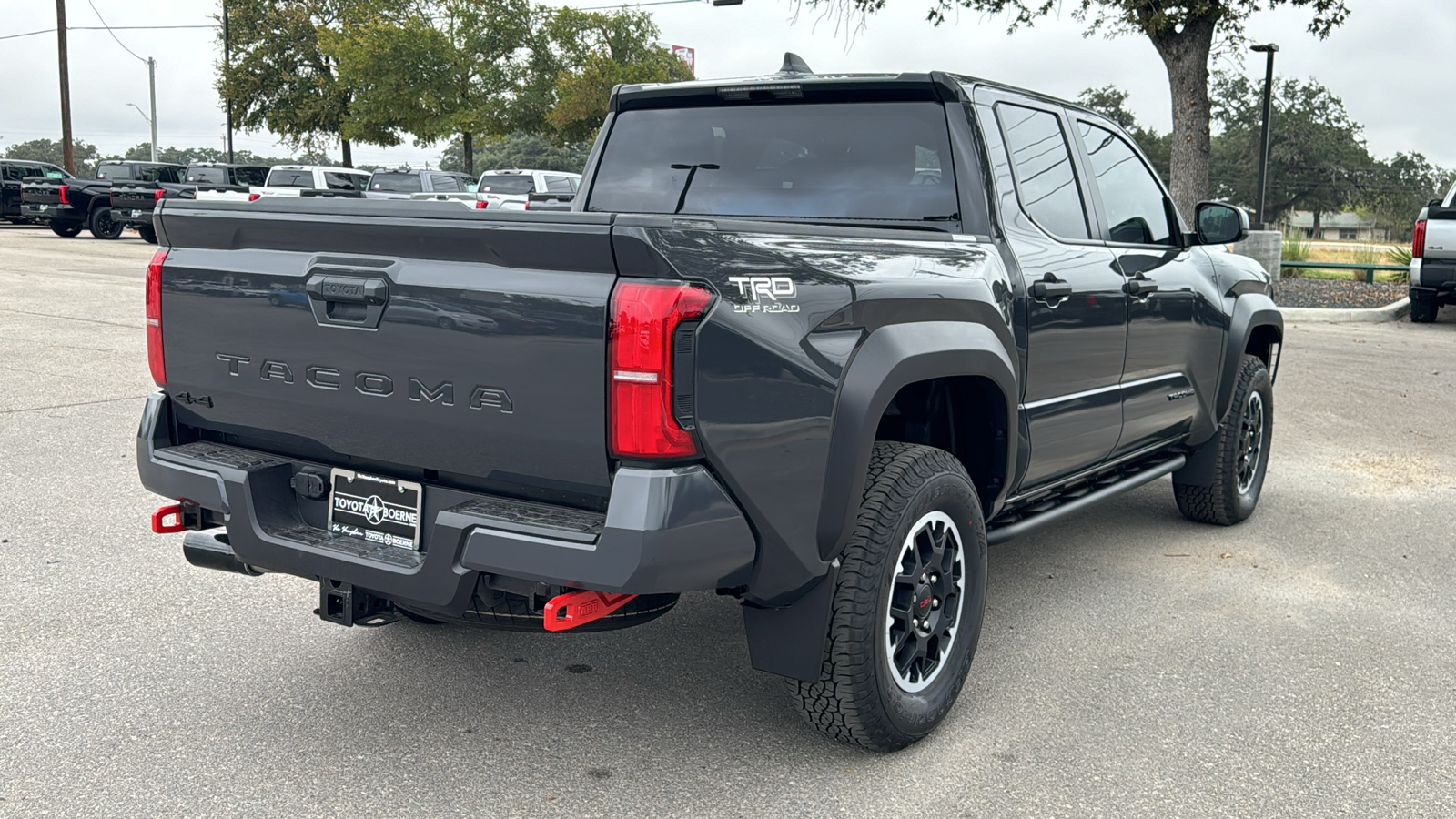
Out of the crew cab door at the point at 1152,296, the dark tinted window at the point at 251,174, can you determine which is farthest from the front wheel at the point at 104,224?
the crew cab door at the point at 1152,296

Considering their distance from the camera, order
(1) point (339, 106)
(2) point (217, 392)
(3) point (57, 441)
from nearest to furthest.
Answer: (2) point (217, 392), (3) point (57, 441), (1) point (339, 106)

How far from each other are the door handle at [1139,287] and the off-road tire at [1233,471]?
1177 millimetres

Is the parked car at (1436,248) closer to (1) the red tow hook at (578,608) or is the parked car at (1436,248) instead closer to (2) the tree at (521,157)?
(1) the red tow hook at (578,608)

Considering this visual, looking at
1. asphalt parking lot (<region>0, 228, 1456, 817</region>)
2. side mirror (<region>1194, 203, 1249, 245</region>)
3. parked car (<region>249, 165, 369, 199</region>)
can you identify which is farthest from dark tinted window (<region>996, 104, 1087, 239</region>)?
parked car (<region>249, 165, 369, 199</region>)

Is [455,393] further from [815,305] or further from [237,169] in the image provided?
[237,169]

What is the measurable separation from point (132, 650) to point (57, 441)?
3.66m

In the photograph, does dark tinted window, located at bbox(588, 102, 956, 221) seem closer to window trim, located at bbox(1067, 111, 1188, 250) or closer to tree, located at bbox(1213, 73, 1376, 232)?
window trim, located at bbox(1067, 111, 1188, 250)

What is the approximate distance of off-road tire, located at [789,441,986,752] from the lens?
3.20 m

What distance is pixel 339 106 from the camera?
46.3 meters

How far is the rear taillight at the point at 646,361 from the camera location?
8.79ft

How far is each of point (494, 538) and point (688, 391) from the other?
1.83ft

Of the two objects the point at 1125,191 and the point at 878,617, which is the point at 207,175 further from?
the point at 878,617

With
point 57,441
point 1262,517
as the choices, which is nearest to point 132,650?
point 57,441

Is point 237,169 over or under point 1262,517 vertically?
over
